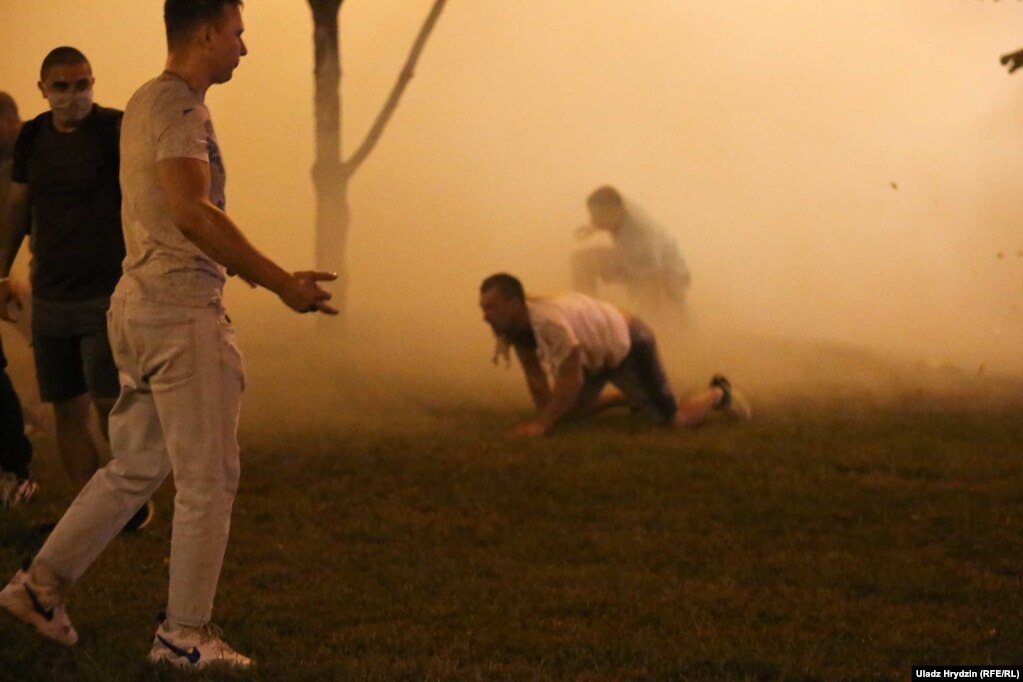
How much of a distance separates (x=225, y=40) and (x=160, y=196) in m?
0.41

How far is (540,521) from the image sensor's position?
5.45 m

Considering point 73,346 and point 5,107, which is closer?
point 73,346

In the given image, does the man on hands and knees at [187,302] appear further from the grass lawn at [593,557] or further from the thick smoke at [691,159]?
the thick smoke at [691,159]

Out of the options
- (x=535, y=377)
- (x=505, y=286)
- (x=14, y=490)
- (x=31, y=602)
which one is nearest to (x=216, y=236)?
(x=31, y=602)

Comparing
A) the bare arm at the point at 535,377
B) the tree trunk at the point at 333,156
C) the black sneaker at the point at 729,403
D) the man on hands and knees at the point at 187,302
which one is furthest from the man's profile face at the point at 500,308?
the man on hands and knees at the point at 187,302

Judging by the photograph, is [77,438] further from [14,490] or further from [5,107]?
[5,107]

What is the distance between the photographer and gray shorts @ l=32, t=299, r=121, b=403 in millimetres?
4793

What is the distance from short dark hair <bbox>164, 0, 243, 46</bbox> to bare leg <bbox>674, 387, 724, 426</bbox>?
15.7 ft

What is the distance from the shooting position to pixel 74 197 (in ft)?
15.8

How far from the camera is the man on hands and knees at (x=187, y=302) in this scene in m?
3.22

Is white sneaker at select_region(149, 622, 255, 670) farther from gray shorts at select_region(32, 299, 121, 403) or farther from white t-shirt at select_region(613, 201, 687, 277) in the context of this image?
white t-shirt at select_region(613, 201, 687, 277)

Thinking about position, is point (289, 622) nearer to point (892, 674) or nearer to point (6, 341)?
point (892, 674)

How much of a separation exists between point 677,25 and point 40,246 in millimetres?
7241

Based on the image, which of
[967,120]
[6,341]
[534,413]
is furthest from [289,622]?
[967,120]
